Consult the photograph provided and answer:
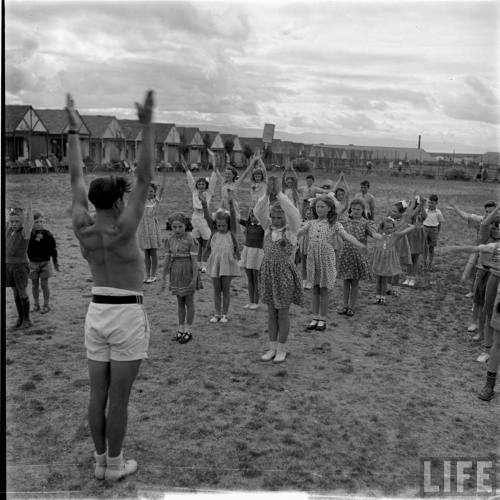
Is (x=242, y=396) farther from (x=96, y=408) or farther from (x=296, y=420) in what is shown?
(x=96, y=408)

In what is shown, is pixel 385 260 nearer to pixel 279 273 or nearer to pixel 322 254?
pixel 322 254

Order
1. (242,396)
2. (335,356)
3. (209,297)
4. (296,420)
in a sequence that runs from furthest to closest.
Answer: (209,297) → (335,356) → (242,396) → (296,420)

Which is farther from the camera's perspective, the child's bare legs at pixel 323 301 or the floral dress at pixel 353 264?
the floral dress at pixel 353 264

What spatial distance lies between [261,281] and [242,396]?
1.26 m

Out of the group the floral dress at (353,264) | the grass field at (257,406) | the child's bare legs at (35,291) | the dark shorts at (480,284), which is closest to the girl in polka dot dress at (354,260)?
the floral dress at (353,264)

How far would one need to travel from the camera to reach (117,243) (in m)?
3.19

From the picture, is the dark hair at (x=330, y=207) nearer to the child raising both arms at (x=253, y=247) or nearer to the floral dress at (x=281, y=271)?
the child raising both arms at (x=253, y=247)

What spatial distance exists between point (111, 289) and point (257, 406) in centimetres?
196

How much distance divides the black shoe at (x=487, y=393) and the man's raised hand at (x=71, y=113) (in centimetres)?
420

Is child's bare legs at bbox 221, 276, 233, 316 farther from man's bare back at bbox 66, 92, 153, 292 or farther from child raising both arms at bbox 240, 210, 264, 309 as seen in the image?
man's bare back at bbox 66, 92, 153, 292

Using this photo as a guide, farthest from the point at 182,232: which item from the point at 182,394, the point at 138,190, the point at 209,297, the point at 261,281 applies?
the point at 138,190

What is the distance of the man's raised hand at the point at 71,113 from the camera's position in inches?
126

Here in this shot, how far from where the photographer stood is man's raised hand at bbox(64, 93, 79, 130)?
10.5 ft

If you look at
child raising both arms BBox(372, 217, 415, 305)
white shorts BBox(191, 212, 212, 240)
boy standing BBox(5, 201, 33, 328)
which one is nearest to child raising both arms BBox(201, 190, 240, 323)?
white shorts BBox(191, 212, 212, 240)
